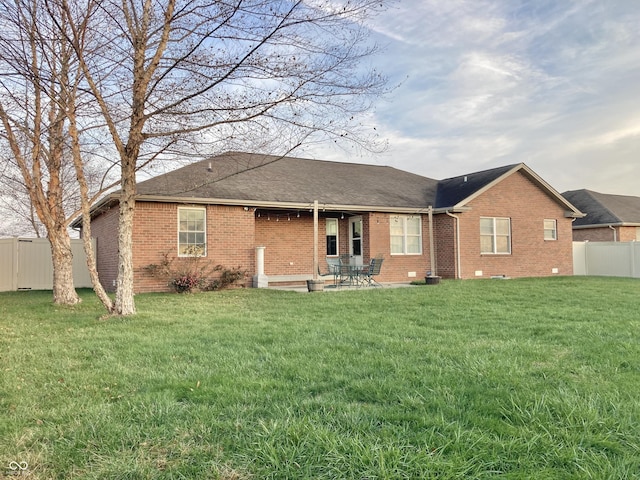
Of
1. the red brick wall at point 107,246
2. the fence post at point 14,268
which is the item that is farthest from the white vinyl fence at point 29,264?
the red brick wall at point 107,246

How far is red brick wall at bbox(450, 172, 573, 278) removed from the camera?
57.0 ft

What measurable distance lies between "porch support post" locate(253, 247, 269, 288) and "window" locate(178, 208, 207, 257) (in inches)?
66.5

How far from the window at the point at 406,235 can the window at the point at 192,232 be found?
273 inches

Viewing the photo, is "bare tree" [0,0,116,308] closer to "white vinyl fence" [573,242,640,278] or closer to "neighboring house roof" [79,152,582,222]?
"neighboring house roof" [79,152,582,222]

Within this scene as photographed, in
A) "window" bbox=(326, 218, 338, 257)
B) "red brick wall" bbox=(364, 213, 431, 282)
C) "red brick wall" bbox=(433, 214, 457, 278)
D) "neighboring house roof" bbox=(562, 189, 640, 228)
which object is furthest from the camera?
"neighboring house roof" bbox=(562, 189, 640, 228)

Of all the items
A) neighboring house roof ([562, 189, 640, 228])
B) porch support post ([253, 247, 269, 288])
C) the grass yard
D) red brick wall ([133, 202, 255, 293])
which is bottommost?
the grass yard

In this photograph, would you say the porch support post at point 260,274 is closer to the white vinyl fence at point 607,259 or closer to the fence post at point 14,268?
the fence post at point 14,268

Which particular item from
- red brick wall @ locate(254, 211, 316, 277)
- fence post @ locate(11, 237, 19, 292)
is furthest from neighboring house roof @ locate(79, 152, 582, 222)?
fence post @ locate(11, 237, 19, 292)

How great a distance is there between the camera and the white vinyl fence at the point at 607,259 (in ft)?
65.6

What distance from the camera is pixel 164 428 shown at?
3004 millimetres

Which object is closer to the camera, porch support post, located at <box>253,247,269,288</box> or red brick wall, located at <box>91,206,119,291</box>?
porch support post, located at <box>253,247,269,288</box>

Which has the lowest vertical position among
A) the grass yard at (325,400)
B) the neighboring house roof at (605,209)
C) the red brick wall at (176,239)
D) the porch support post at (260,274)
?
the grass yard at (325,400)

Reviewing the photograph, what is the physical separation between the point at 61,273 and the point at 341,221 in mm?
9779

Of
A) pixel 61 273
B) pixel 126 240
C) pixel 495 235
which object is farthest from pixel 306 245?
pixel 126 240
